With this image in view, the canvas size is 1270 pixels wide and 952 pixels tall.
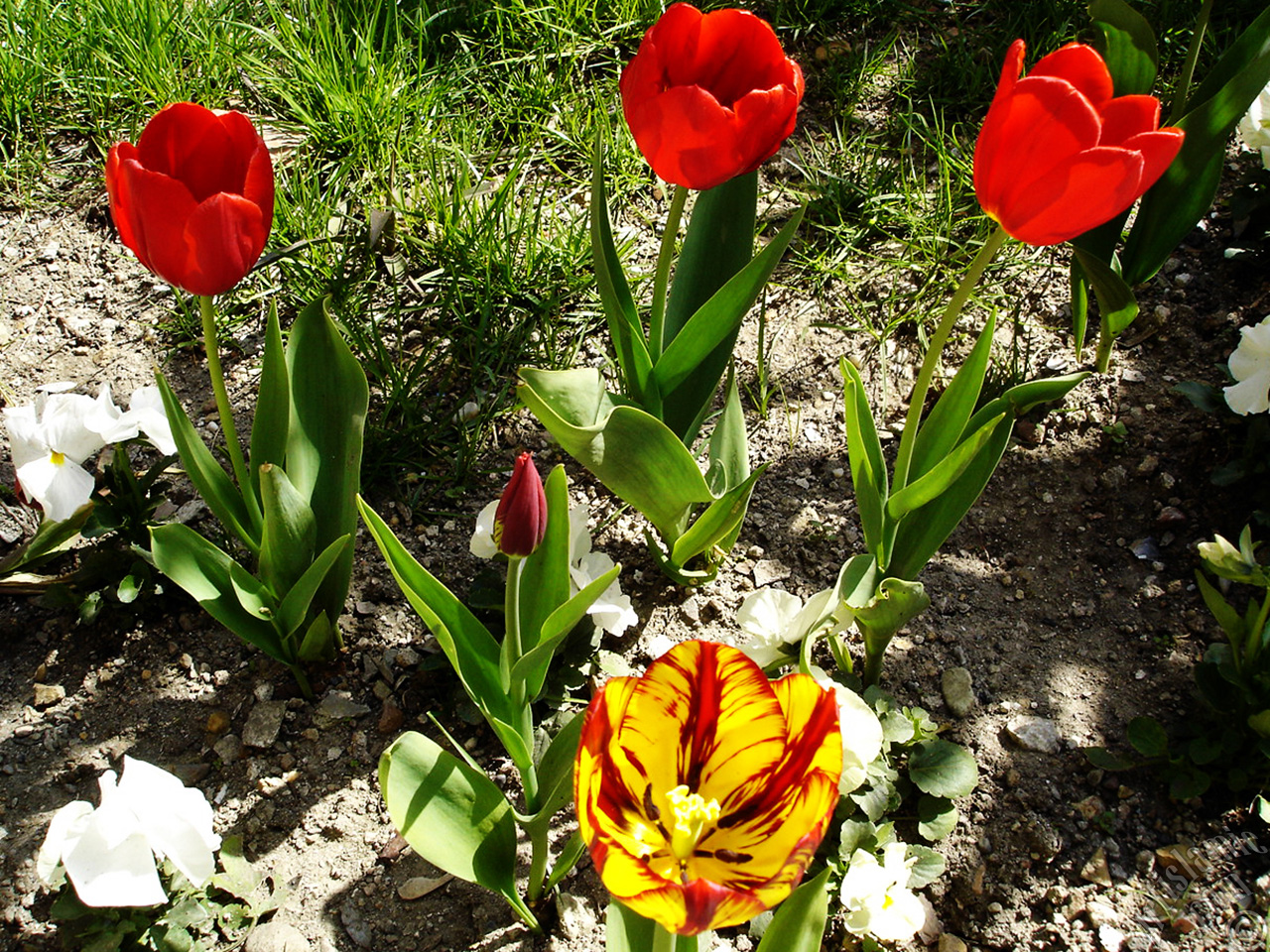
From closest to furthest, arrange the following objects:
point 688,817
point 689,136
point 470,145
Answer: point 688,817, point 689,136, point 470,145

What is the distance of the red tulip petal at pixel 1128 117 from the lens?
4.03ft

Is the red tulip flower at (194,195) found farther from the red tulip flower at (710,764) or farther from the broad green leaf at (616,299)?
the red tulip flower at (710,764)

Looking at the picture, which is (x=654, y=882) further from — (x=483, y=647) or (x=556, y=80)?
(x=556, y=80)

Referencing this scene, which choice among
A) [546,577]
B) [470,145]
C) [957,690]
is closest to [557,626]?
[546,577]

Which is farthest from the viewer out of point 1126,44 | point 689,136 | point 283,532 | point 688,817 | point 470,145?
point 470,145

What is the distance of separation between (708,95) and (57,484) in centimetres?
113

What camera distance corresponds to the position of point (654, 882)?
2.95 feet

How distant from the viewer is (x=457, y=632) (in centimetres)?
140

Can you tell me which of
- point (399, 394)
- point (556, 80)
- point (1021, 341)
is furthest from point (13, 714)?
point (1021, 341)

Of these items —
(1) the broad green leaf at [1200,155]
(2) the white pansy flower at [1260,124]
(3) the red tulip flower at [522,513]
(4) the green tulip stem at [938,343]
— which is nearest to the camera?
(3) the red tulip flower at [522,513]

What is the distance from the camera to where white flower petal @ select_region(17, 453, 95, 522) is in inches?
64.3

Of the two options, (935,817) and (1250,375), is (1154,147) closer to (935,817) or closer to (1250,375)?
(1250,375)

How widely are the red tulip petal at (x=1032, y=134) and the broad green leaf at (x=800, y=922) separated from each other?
816 mm

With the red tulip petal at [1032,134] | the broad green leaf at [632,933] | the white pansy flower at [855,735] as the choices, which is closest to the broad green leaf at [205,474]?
the broad green leaf at [632,933]
